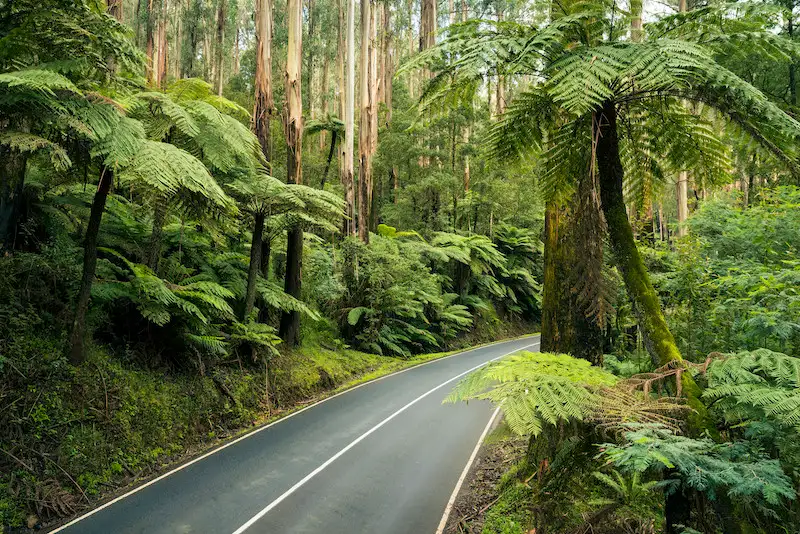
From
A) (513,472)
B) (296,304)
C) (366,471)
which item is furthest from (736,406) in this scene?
(296,304)

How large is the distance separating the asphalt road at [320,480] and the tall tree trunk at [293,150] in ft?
9.88

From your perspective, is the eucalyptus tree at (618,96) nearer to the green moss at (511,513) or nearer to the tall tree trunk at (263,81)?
the green moss at (511,513)

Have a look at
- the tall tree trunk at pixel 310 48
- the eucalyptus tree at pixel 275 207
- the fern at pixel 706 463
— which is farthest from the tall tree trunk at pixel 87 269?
the tall tree trunk at pixel 310 48

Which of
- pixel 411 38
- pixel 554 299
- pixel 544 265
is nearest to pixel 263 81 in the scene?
pixel 544 265

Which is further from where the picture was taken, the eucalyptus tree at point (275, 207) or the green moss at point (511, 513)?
the eucalyptus tree at point (275, 207)

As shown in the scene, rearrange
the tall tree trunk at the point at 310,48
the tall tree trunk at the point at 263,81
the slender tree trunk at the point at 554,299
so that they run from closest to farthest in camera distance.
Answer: the slender tree trunk at the point at 554,299 → the tall tree trunk at the point at 263,81 → the tall tree trunk at the point at 310,48

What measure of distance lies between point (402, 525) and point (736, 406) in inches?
205

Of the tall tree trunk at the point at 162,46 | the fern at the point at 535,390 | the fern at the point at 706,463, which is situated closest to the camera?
the fern at the point at 706,463

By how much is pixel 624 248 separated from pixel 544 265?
124 inches

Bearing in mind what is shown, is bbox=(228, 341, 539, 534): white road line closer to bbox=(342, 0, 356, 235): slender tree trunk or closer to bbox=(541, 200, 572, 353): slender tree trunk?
bbox=(541, 200, 572, 353): slender tree trunk

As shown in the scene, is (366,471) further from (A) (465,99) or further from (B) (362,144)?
(B) (362,144)

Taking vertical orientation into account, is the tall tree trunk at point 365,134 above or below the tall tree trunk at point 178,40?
below

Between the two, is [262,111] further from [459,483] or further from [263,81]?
[459,483]

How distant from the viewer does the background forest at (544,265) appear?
2320mm
